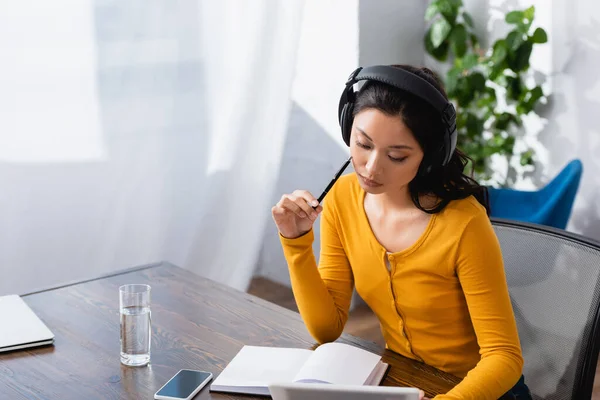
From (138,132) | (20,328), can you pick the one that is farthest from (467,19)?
(20,328)

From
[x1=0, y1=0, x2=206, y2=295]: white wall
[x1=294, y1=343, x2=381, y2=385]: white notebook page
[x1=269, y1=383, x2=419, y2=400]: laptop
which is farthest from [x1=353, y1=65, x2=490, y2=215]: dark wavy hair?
[x1=0, y1=0, x2=206, y2=295]: white wall

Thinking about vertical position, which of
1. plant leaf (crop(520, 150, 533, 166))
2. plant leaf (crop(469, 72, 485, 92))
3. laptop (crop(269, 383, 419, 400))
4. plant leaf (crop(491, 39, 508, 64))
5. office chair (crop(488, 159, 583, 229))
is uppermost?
plant leaf (crop(491, 39, 508, 64))

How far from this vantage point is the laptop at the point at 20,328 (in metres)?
1.45

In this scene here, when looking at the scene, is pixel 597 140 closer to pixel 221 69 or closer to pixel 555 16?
pixel 555 16

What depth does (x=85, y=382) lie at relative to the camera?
132 cm

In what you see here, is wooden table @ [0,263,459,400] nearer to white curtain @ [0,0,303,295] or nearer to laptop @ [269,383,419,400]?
laptop @ [269,383,419,400]

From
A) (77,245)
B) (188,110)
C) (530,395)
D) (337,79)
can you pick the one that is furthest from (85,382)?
(337,79)

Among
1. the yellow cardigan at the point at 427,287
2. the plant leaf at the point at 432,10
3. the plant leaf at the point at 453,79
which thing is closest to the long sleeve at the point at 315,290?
the yellow cardigan at the point at 427,287

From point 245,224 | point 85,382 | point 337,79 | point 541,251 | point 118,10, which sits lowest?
point 245,224

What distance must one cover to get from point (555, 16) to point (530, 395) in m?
2.11

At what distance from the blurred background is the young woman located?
136 centimetres

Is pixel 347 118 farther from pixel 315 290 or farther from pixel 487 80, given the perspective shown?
pixel 487 80

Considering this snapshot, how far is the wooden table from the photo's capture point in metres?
1.31

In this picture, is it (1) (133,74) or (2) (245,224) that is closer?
(1) (133,74)
